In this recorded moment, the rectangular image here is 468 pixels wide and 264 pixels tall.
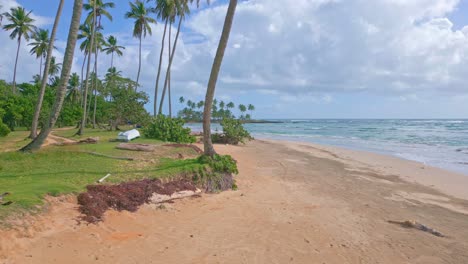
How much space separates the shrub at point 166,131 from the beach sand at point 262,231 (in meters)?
8.55

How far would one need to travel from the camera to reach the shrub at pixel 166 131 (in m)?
18.3

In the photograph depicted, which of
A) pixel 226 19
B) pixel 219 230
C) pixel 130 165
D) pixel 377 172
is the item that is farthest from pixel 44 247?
pixel 377 172

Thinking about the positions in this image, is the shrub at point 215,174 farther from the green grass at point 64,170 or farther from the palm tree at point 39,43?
the palm tree at point 39,43

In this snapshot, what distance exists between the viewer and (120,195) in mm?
7258

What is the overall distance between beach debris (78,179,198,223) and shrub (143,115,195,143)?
9.64 metres

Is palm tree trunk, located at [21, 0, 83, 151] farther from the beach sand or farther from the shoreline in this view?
the shoreline

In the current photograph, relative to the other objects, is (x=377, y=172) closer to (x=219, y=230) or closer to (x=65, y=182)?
(x=219, y=230)

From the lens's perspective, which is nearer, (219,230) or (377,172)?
(219,230)

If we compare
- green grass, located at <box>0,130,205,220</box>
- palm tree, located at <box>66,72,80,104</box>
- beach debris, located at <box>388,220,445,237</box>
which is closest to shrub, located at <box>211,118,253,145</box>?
green grass, located at <box>0,130,205,220</box>

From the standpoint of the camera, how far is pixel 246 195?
9773 millimetres

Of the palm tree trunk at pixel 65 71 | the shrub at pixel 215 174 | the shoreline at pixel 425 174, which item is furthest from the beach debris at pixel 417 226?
the palm tree trunk at pixel 65 71

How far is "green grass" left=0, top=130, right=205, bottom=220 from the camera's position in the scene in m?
6.21

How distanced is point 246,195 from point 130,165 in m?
3.50

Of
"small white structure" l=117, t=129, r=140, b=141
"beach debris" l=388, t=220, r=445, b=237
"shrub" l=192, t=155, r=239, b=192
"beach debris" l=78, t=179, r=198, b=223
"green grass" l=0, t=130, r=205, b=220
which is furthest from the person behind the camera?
"small white structure" l=117, t=129, r=140, b=141
